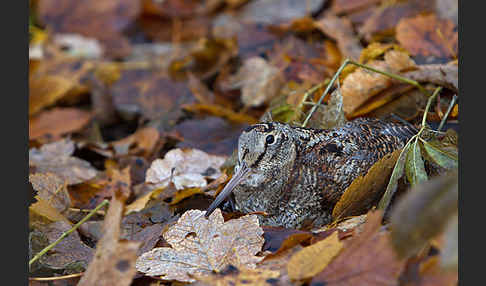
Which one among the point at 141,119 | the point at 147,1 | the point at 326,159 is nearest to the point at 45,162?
the point at 141,119

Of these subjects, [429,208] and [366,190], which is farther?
[366,190]

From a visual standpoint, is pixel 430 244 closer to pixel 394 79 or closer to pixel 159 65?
pixel 394 79

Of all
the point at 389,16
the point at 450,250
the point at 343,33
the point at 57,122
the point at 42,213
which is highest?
the point at 389,16

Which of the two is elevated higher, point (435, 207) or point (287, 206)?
point (435, 207)

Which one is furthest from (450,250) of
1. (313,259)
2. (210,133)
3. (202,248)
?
(210,133)

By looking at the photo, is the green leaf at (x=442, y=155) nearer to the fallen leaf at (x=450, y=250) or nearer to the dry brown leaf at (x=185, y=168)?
the fallen leaf at (x=450, y=250)

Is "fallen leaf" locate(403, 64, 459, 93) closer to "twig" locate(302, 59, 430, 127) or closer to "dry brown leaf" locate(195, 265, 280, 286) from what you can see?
"twig" locate(302, 59, 430, 127)

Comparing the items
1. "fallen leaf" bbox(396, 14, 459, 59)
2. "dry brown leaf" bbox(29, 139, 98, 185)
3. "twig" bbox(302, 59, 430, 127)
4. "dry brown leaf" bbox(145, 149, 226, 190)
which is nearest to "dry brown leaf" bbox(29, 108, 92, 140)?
"dry brown leaf" bbox(29, 139, 98, 185)

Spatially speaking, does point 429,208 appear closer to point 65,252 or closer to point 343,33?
point 65,252
